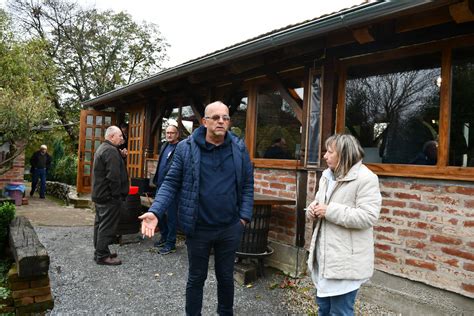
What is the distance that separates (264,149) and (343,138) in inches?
106

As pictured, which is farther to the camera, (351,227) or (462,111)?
(462,111)

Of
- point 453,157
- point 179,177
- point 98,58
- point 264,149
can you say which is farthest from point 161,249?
point 98,58

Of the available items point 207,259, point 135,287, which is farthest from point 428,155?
point 135,287

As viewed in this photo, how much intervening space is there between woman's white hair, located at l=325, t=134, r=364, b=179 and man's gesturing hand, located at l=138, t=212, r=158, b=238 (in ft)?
4.15

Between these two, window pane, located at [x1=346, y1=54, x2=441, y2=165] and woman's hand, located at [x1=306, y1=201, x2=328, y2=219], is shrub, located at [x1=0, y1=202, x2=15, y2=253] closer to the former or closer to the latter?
woman's hand, located at [x1=306, y1=201, x2=328, y2=219]

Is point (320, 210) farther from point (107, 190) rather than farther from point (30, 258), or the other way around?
point (107, 190)

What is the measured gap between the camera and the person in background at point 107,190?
4.38 m

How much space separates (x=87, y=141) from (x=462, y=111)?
912 centimetres

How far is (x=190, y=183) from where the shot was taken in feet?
8.21

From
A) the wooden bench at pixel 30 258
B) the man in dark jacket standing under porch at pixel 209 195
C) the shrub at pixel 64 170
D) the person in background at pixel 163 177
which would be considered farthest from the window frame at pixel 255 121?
the shrub at pixel 64 170

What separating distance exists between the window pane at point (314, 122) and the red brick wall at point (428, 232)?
81 centimetres

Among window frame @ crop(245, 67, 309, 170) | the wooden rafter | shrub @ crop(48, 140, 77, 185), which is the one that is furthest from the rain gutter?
shrub @ crop(48, 140, 77, 185)

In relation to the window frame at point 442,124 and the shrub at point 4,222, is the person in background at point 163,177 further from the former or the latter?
the window frame at point 442,124

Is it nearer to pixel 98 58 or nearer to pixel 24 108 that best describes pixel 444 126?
pixel 24 108
